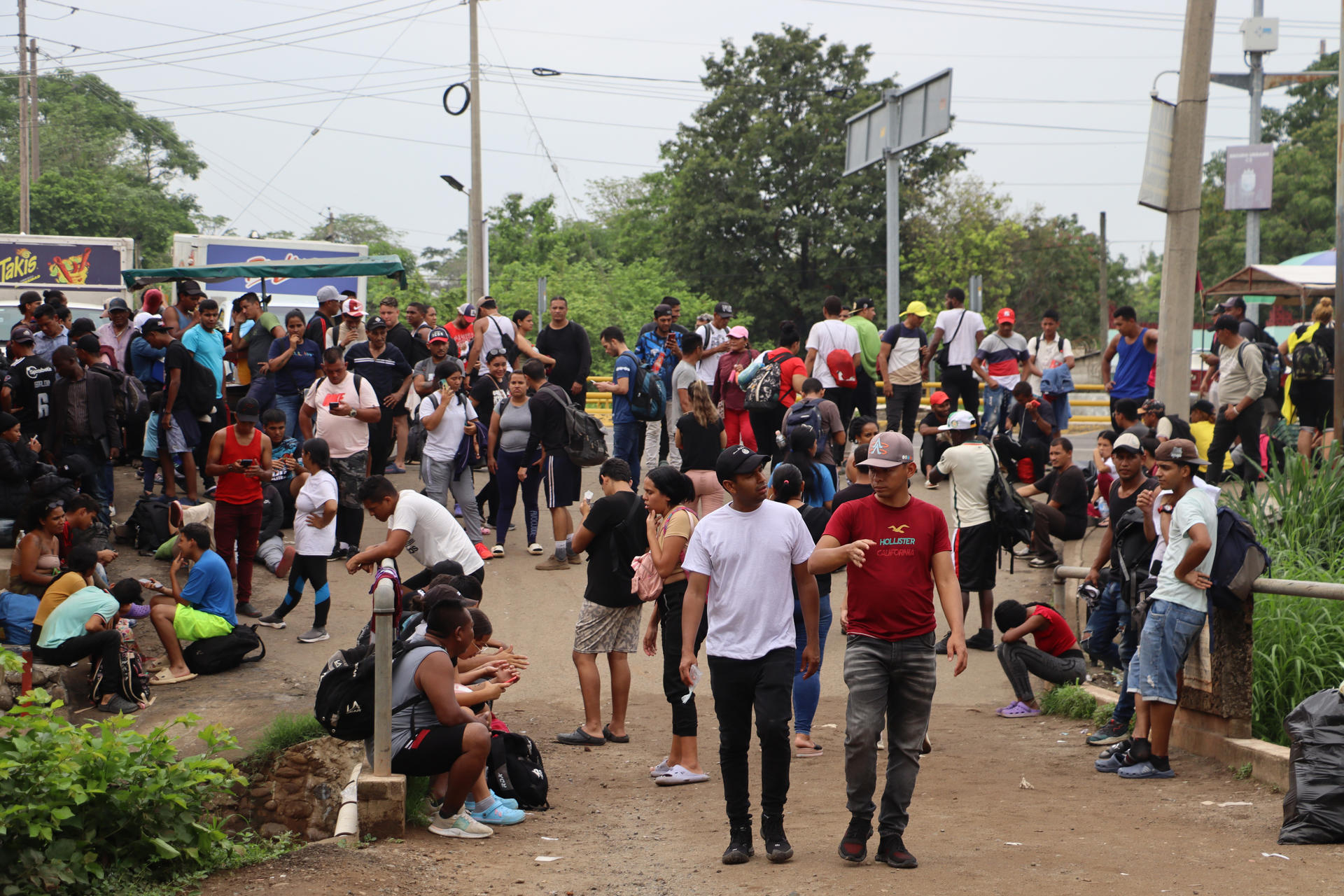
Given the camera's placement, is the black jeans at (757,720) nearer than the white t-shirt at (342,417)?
Yes

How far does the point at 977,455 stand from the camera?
9852 mm

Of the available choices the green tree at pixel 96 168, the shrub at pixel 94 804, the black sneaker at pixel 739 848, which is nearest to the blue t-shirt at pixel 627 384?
the shrub at pixel 94 804

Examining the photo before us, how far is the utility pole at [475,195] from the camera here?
2231 cm

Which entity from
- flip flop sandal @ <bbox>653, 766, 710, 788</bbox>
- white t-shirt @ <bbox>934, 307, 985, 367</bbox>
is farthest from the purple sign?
flip flop sandal @ <bbox>653, 766, 710, 788</bbox>

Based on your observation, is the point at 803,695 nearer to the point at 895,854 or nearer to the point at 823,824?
the point at 823,824

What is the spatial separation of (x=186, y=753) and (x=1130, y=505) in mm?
6690

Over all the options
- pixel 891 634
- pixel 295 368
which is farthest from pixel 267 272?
pixel 891 634

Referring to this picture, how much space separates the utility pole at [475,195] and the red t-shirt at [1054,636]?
14388 millimetres

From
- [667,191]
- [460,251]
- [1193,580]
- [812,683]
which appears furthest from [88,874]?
[460,251]

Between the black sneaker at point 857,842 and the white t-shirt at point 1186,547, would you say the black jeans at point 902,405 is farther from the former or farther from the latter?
the black sneaker at point 857,842

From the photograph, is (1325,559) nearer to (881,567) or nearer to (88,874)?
(881,567)

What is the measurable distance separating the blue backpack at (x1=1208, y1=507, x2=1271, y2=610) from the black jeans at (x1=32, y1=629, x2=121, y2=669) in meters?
7.48

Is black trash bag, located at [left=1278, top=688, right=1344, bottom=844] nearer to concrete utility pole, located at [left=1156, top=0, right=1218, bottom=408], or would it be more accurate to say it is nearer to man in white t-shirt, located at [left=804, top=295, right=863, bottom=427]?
concrete utility pole, located at [left=1156, top=0, right=1218, bottom=408]

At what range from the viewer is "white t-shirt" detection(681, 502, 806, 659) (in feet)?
17.8
